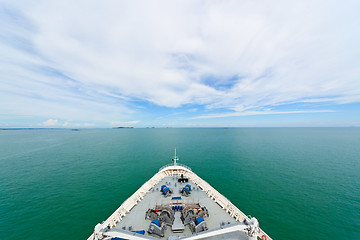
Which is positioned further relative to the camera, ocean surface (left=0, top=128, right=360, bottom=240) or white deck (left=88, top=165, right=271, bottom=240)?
ocean surface (left=0, top=128, right=360, bottom=240)

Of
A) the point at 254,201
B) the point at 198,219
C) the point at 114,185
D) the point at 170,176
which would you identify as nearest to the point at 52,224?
the point at 114,185

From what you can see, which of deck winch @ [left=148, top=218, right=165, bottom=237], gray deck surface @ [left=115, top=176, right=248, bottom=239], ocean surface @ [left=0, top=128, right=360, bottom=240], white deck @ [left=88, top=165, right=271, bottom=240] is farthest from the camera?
ocean surface @ [left=0, top=128, right=360, bottom=240]

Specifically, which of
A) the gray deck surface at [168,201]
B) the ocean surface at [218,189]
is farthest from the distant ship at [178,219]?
the ocean surface at [218,189]

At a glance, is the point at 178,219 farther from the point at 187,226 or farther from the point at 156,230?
the point at 156,230

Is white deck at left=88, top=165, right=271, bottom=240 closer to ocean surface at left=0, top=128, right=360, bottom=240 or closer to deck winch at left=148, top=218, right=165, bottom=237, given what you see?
deck winch at left=148, top=218, right=165, bottom=237

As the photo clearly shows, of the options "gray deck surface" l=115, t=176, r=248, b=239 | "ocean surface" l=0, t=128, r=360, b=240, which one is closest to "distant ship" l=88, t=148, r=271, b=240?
"gray deck surface" l=115, t=176, r=248, b=239

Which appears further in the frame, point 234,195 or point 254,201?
point 234,195

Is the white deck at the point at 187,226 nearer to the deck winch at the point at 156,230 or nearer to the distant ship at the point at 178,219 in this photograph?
the distant ship at the point at 178,219

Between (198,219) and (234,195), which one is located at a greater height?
(198,219)

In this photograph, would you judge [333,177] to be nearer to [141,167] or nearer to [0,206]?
[141,167]
